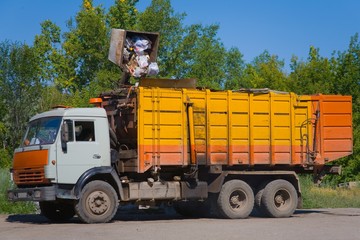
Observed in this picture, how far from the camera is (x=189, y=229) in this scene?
640 inches

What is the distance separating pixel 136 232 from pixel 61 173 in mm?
2959

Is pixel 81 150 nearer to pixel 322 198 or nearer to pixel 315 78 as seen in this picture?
pixel 322 198

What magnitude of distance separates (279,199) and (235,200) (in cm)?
133

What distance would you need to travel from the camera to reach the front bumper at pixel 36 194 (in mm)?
17516

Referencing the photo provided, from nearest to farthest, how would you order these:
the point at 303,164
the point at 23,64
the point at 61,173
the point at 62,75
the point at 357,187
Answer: the point at 61,173 → the point at 303,164 → the point at 357,187 → the point at 23,64 → the point at 62,75

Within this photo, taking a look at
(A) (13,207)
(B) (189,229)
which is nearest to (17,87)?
(A) (13,207)

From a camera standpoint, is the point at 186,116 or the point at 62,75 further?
the point at 62,75

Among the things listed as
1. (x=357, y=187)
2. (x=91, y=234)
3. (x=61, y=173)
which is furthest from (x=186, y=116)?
(x=357, y=187)

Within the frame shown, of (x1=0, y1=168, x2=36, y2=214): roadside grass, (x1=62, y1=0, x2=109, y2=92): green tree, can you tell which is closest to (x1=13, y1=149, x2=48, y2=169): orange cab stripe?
(x1=0, y1=168, x2=36, y2=214): roadside grass

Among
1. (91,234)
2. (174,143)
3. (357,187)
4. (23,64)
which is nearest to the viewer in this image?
(91,234)

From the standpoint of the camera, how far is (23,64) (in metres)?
44.1

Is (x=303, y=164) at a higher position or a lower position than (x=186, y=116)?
lower

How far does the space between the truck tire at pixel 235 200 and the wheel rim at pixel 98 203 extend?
317cm

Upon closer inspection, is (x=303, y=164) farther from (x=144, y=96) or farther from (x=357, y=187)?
(x=357, y=187)
